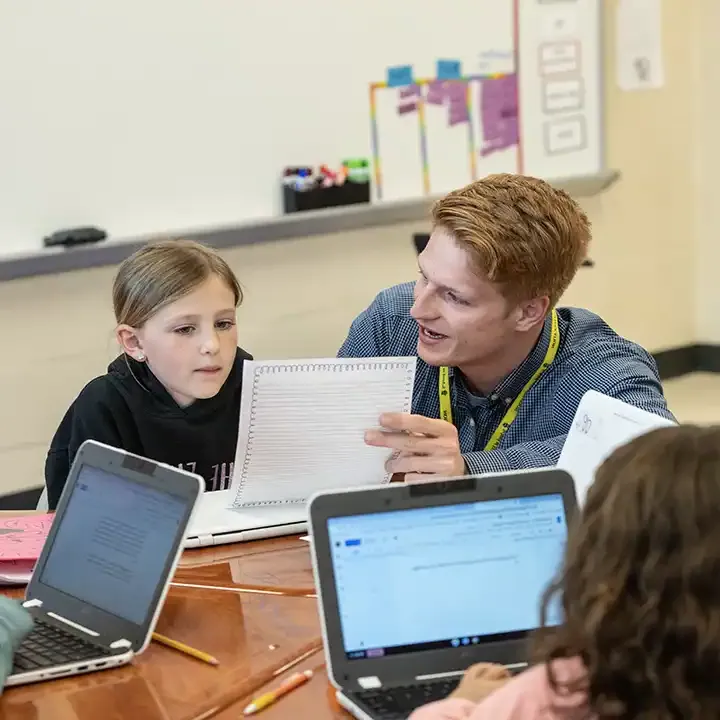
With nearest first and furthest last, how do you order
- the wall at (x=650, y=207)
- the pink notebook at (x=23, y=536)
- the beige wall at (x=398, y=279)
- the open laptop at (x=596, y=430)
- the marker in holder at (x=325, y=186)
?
the open laptop at (x=596, y=430) < the pink notebook at (x=23, y=536) < the beige wall at (x=398, y=279) < the marker in holder at (x=325, y=186) < the wall at (x=650, y=207)

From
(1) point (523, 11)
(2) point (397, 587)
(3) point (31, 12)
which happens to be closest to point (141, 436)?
(2) point (397, 587)

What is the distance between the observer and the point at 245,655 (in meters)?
1.33

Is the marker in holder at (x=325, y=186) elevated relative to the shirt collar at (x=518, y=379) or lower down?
elevated

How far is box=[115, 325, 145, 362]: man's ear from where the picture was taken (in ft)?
6.78

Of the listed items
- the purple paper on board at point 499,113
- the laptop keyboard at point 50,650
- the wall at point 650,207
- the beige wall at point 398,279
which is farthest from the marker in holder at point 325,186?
the laptop keyboard at point 50,650

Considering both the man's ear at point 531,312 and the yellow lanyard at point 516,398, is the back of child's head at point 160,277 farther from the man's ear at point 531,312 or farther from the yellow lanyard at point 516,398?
the man's ear at point 531,312

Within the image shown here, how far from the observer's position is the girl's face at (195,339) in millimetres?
2000

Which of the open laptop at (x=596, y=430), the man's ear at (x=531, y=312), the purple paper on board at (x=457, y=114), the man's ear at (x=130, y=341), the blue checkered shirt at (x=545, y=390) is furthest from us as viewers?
the purple paper on board at (x=457, y=114)

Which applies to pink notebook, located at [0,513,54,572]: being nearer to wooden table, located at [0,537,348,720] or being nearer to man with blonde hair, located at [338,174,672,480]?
wooden table, located at [0,537,348,720]

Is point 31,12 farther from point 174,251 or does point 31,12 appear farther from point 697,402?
point 697,402

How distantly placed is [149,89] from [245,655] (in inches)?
83.9

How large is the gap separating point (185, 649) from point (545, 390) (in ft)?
2.73

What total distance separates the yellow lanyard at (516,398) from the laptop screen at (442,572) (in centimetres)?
69

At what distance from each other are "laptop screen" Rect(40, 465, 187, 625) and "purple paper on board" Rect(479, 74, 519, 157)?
269 centimetres
